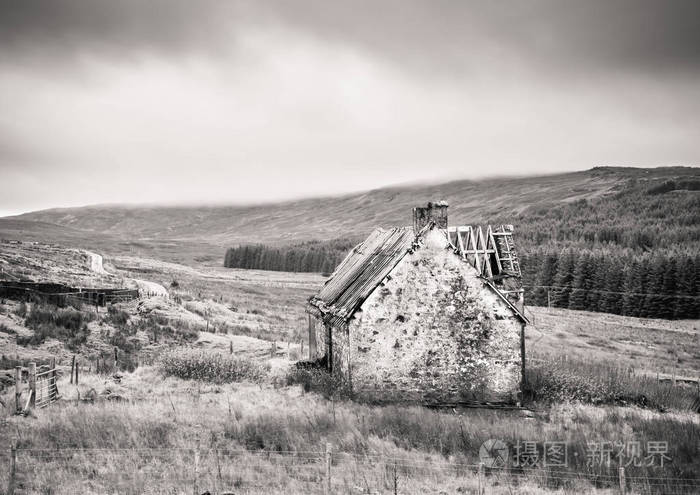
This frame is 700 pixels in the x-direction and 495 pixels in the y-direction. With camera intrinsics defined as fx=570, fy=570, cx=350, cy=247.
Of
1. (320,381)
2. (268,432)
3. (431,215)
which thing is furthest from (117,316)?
(268,432)

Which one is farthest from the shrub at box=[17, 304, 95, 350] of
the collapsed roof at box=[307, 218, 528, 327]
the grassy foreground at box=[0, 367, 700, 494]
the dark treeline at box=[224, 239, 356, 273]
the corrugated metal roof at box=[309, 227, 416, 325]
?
the dark treeline at box=[224, 239, 356, 273]

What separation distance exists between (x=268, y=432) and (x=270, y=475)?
2.41 metres

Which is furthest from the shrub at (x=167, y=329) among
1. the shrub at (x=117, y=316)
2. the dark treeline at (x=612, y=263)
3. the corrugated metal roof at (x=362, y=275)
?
the dark treeline at (x=612, y=263)

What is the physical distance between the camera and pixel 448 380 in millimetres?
18734

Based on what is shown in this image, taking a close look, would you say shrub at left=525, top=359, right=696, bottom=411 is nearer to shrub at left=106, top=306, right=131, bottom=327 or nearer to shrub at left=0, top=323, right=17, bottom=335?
shrub at left=106, top=306, right=131, bottom=327

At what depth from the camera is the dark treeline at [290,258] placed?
437 feet

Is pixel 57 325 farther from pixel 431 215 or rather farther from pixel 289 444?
pixel 431 215

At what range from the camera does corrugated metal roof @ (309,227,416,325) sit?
18.7 meters

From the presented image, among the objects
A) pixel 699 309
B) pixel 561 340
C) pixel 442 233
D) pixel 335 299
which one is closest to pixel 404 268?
pixel 442 233

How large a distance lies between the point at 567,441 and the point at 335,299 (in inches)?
381

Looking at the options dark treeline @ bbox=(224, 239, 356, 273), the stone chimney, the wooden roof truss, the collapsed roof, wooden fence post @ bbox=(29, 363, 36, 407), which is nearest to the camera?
wooden fence post @ bbox=(29, 363, 36, 407)

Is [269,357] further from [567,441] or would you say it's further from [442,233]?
[567,441]

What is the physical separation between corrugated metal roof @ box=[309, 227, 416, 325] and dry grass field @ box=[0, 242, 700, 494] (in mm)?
2749

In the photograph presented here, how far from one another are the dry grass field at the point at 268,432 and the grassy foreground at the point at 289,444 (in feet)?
0.14
